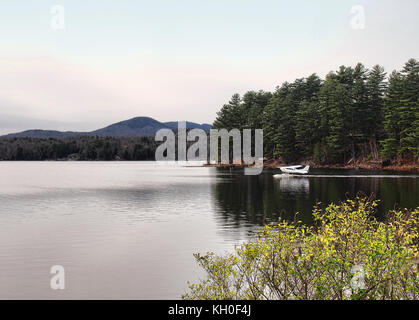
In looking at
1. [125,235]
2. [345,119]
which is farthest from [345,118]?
[125,235]

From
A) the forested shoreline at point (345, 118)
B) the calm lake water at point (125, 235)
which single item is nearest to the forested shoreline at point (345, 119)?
the forested shoreline at point (345, 118)

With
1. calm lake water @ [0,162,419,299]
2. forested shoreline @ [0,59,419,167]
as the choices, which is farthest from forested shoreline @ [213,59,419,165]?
calm lake water @ [0,162,419,299]

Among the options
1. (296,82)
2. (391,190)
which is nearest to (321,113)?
(296,82)

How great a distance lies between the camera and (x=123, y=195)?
49969mm

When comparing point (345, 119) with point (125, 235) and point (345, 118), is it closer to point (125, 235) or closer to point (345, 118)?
point (345, 118)

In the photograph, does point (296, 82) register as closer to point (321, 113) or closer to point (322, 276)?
point (321, 113)

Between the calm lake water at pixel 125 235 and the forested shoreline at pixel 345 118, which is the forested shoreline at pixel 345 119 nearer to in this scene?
the forested shoreline at pixel 345 118

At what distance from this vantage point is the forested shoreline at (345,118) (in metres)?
91.1

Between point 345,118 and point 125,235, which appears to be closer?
point 125,235

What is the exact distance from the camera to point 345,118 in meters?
103

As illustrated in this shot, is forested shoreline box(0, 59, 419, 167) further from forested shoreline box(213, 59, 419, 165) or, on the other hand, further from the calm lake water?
the calm lake water

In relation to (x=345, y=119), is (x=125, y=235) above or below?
below

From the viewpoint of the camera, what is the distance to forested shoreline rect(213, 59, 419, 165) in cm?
9106

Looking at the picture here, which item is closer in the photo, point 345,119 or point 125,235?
point 125,235
